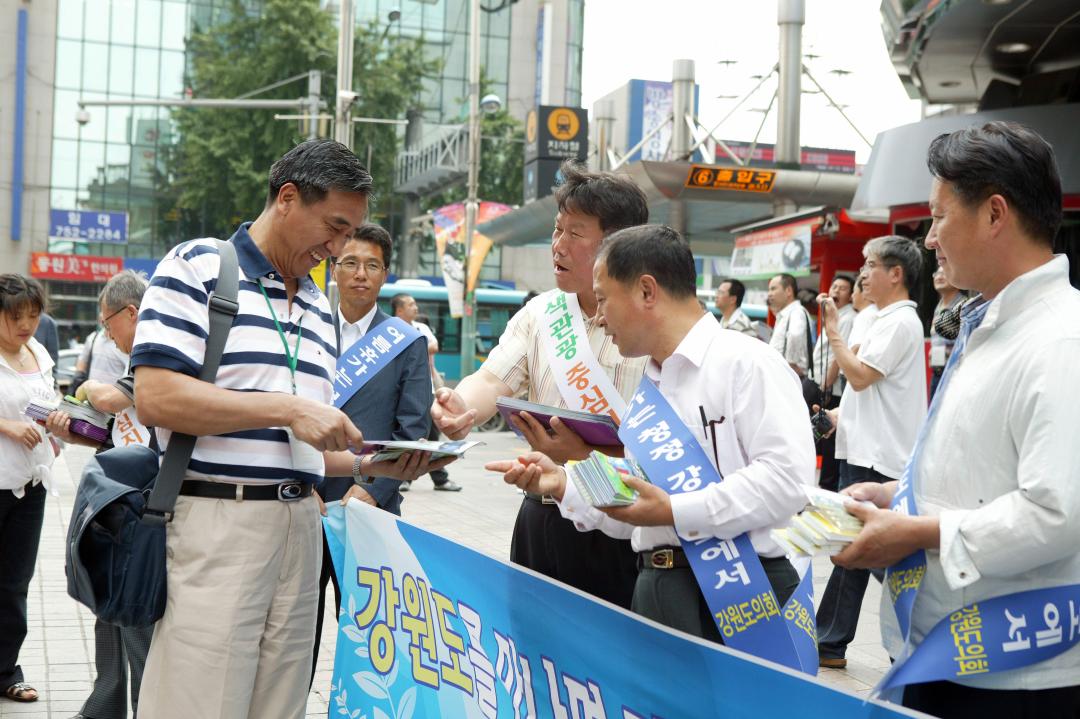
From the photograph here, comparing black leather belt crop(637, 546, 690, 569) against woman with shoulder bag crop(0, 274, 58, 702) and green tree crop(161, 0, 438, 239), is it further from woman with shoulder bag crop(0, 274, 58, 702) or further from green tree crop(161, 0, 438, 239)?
green tree crop(161, 0, 438, 239)

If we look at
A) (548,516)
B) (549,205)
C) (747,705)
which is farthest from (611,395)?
(549,205)

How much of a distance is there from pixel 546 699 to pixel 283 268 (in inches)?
53.3

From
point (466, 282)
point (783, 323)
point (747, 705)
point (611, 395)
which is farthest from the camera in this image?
point (466, 282)

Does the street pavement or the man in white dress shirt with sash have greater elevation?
the man in white dress shirt with sash

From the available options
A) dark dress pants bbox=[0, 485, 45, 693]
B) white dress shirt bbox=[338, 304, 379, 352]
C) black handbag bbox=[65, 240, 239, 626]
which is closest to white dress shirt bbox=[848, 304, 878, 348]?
Answer: white dress shirt bbox=[338, 304, 379, 352]

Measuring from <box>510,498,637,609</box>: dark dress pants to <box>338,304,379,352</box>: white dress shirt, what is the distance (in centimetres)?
150

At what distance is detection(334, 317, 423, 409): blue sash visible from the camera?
450 centimetres

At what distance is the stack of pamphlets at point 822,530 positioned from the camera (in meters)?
2.10

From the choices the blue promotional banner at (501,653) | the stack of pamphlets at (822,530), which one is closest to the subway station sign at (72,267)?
the blue promotional banner at (501,653)

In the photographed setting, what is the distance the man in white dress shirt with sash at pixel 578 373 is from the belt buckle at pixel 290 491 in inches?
22.6

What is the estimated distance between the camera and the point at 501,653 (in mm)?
3002

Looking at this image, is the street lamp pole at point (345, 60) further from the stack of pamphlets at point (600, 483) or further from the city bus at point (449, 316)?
the stack of pamphlets at point (600, 483)

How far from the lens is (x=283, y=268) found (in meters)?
3.01

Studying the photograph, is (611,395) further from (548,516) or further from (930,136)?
(930,136)
